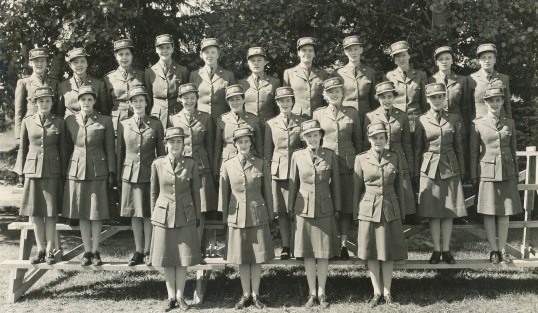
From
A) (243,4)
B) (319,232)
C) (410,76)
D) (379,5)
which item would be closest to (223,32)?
(243,4)

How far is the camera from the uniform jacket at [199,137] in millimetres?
6895

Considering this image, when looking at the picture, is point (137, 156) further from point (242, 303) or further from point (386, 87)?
point (386, 87)

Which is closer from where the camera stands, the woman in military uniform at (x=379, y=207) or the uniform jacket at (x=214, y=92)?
the woman in military uniform at (x=379, y=207)

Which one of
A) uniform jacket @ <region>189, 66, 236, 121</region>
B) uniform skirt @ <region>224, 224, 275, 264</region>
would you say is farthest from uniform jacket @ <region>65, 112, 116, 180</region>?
uniform skirt @ <region>224, 224, 275, 264</region>

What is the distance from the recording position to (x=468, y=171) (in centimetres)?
717

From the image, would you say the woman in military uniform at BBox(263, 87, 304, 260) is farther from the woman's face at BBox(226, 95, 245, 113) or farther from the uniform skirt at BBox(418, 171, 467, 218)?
the uniform skirt at BBox(418, 171, 467, 218)

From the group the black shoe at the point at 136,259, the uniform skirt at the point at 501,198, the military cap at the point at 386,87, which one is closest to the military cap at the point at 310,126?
the military cap at the point at 386,87

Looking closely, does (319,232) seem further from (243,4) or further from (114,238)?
(114,238)

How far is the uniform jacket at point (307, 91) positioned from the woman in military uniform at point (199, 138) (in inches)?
44.3

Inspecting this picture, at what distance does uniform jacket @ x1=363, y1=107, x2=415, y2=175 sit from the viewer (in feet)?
22.1

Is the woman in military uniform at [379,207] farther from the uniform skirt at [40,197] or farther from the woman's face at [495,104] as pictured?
the uniform skirt at [40,197]

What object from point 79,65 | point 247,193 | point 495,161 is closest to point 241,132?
point 247,193

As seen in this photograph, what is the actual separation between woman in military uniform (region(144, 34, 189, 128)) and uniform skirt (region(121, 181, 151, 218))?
3.55 ft

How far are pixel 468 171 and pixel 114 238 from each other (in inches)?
259
